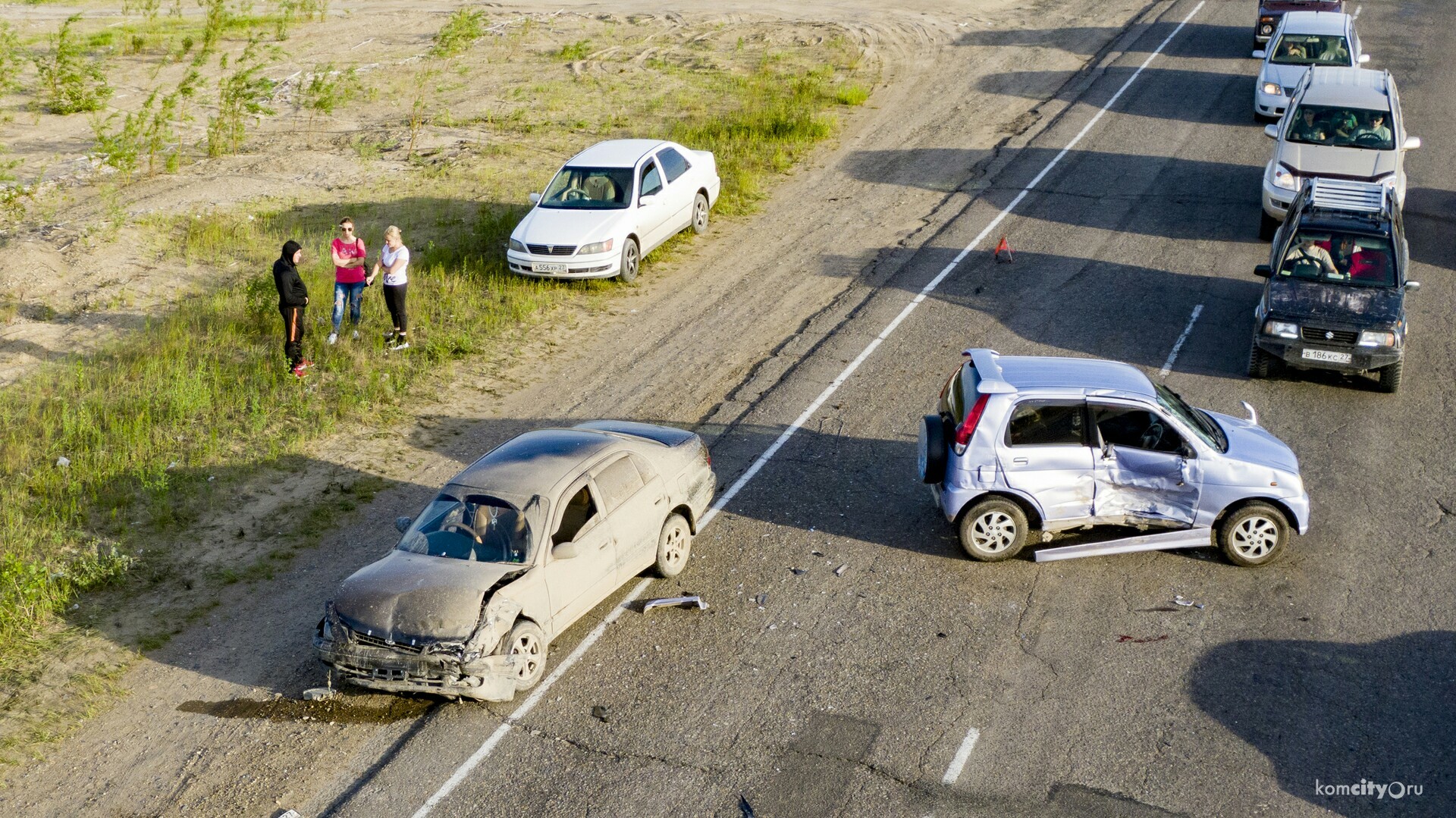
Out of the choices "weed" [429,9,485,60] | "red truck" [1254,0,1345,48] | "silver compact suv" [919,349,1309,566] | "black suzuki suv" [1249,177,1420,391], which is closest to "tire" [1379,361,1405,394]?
"black suzuki suv" [1249,177,1420,391]

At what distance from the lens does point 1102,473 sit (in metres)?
10.5

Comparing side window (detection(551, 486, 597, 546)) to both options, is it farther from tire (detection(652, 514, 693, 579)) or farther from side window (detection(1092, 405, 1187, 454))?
side window (detection(1092, 405, 1187, 454))

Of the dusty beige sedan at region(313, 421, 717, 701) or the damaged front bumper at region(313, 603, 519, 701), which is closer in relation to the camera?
the damaged front bumper at region(313, 603, 519, 701)

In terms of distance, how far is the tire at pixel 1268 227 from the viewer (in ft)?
59.0

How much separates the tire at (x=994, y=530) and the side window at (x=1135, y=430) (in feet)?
3.41

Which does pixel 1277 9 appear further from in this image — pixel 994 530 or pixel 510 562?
pixel 510 562

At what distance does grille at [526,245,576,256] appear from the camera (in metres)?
16.8

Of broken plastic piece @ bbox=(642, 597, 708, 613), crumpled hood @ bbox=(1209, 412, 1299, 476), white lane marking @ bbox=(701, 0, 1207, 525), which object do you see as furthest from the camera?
white lane marking @ bbox=(701, 0, 1207, 525)

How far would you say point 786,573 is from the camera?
1074 centimetres

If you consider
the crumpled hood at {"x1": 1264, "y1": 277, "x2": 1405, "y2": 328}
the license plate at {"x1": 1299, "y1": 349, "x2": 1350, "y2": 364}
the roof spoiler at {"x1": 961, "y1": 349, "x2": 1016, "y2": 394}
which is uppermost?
the roof spoiler at {"x1": 961, "y1": 349, "x2": 1016, "y2": 394}

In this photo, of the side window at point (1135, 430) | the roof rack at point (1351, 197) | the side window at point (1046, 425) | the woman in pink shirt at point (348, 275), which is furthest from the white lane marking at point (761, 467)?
the woman in pink shirt at point (348, 275)

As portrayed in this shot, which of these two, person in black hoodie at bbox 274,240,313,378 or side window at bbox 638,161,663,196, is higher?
side window at bbox 638,161,663,196

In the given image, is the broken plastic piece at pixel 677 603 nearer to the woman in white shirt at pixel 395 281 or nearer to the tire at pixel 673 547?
the tire at pixel 673 547

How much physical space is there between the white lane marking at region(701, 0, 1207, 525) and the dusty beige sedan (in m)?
1.32
